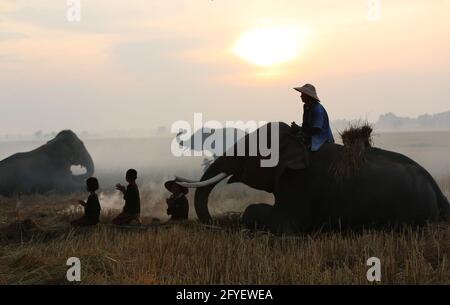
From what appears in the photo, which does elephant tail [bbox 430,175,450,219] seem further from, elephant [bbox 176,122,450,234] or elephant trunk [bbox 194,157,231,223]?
elephant trunk [bbox 194,157,231,223]

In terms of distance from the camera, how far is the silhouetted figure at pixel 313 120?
34.2 feet

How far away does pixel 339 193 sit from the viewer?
1021 centimetres

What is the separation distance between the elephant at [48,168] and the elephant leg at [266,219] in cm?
1212

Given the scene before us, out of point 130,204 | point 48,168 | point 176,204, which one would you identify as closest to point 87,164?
point 48,168

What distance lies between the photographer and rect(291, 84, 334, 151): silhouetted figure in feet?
34.2

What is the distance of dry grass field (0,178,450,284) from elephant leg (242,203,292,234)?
33 centimetres

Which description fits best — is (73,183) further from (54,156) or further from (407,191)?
(407,191)

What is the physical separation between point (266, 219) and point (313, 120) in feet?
6.04

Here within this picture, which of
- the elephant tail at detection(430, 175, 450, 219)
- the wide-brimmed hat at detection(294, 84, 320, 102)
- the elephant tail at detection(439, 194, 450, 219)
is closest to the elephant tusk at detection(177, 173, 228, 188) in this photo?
the wide-brimmed hat at detection(294, 84, 320, 102)

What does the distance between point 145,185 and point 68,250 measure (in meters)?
16.4

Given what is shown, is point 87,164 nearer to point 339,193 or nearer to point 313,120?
point 313,120

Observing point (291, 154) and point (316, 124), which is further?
point (291, 154)

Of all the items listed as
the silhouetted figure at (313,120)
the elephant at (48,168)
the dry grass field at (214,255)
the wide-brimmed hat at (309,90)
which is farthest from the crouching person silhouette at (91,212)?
the elephant at (48,168)

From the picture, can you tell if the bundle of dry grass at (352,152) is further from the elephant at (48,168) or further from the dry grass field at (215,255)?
the elephant at (48,168)
